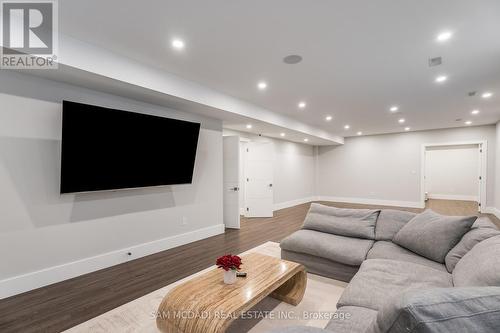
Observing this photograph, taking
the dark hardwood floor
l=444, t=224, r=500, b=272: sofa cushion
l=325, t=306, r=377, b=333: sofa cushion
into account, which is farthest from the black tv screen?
l=444, t=224, r=500, b=272: sofa cushion

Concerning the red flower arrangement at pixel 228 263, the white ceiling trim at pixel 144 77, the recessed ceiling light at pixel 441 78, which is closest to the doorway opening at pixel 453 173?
the recessed ceiling light at pixel 441 78

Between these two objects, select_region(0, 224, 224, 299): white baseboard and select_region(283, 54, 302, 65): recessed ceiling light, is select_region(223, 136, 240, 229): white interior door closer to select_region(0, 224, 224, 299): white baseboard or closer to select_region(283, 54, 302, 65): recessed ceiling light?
select_region(0, 224, 224, 299): white baseboard

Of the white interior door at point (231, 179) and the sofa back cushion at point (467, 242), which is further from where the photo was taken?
the white interior door at point (231, 179)

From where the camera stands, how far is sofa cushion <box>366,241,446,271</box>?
91.5 inches

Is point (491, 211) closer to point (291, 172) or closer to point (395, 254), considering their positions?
point (291, 172)

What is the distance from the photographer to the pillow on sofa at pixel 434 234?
90.0 inches

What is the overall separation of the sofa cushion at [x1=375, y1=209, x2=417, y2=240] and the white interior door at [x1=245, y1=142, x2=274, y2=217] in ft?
12.9

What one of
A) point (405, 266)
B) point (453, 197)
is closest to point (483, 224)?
point (405, 266)

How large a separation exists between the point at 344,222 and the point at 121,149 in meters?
3.16

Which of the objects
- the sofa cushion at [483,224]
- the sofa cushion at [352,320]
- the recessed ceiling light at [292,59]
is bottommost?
the sofa cushion at [352,320]

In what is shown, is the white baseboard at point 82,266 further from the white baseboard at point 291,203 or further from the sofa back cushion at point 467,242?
the white baseboard at point 291,203

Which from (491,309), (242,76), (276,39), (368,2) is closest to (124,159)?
(242,76)

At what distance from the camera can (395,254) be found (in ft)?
8.37

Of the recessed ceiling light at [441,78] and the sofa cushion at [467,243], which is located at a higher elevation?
the recessed ceiling light at [441,78]
